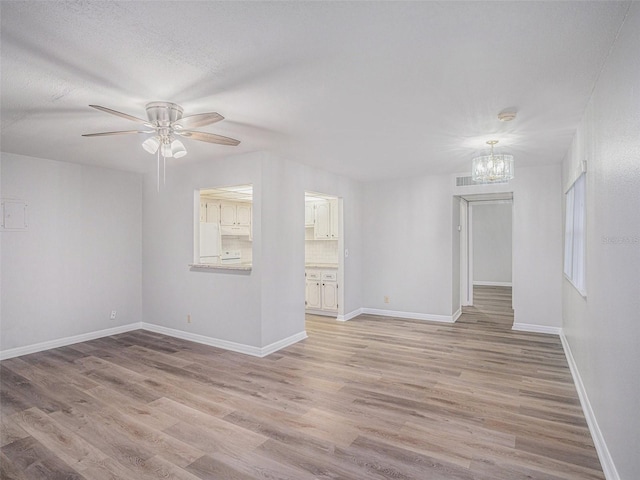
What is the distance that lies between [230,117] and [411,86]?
1488 mm

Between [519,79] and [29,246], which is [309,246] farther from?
[519,79]

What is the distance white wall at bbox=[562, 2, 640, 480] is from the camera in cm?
165

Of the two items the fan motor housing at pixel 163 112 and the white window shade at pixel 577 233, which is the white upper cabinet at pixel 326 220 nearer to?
the white window shade at pixel 577 233

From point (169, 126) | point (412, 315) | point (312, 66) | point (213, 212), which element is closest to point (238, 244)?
point (213, 212)

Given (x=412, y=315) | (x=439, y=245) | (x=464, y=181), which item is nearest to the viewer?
(x=464, y=181)

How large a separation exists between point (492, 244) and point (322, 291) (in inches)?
248

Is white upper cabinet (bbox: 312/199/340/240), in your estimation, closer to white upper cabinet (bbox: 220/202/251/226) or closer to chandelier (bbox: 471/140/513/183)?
white upper cabinet (bbox: 220/202/251/226)

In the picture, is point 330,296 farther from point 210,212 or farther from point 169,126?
point 169,126

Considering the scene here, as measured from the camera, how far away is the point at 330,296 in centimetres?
639

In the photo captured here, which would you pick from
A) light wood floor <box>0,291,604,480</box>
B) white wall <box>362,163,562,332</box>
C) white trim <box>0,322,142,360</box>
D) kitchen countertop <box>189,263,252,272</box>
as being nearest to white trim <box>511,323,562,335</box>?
white wall <box>362,163,562,332</box>

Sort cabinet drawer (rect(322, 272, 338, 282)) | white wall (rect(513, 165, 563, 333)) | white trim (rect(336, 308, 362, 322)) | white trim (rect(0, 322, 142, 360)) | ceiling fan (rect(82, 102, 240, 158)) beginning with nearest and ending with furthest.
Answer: ceiling fan (rect(82, 102, 240, 158)), white trim (rect(0, 322, 142, 360)), white wall (rect(513, 165, 563, 333)), white trim (rect(336, 308, 362, 322)), cabinet drawer (rect(322, 272, 338, 282))

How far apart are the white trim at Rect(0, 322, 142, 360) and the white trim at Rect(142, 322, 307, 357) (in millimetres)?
344

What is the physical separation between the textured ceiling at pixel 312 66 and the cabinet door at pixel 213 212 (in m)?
2.77

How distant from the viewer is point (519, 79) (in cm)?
239
